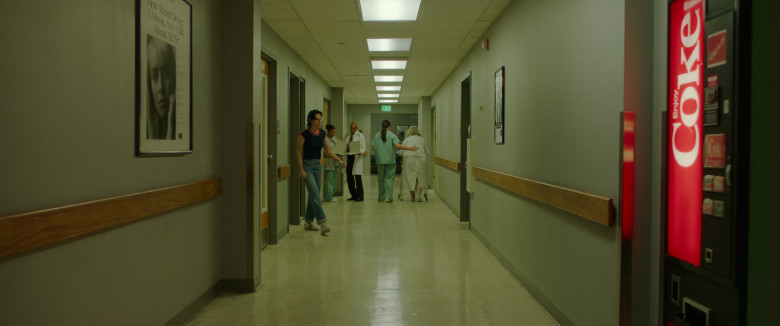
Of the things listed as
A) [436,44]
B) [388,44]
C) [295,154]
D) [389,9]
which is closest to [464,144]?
[436,44]

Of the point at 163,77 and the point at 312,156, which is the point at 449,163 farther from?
the point at 163,77

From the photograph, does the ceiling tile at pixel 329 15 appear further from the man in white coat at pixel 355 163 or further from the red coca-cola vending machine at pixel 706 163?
the man in white coat at pixel 355 163

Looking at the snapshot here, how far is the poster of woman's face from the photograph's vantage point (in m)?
2.67

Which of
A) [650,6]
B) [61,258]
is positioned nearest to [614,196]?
[650,6]

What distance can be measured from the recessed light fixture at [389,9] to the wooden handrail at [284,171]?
216cm

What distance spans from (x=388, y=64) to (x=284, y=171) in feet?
10.0

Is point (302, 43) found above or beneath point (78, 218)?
above

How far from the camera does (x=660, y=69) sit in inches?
86.2

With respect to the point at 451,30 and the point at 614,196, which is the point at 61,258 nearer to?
the point at 614,196

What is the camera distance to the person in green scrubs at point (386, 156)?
9.66m

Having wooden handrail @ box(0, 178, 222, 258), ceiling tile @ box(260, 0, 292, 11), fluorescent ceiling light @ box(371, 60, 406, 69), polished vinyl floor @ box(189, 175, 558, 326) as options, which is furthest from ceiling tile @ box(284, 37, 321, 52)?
wooden handrail @ box(0, 178, 222, 258)

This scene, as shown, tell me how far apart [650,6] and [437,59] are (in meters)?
5.51

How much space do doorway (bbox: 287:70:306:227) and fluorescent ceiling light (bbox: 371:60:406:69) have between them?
142 cm

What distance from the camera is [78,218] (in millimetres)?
2072
